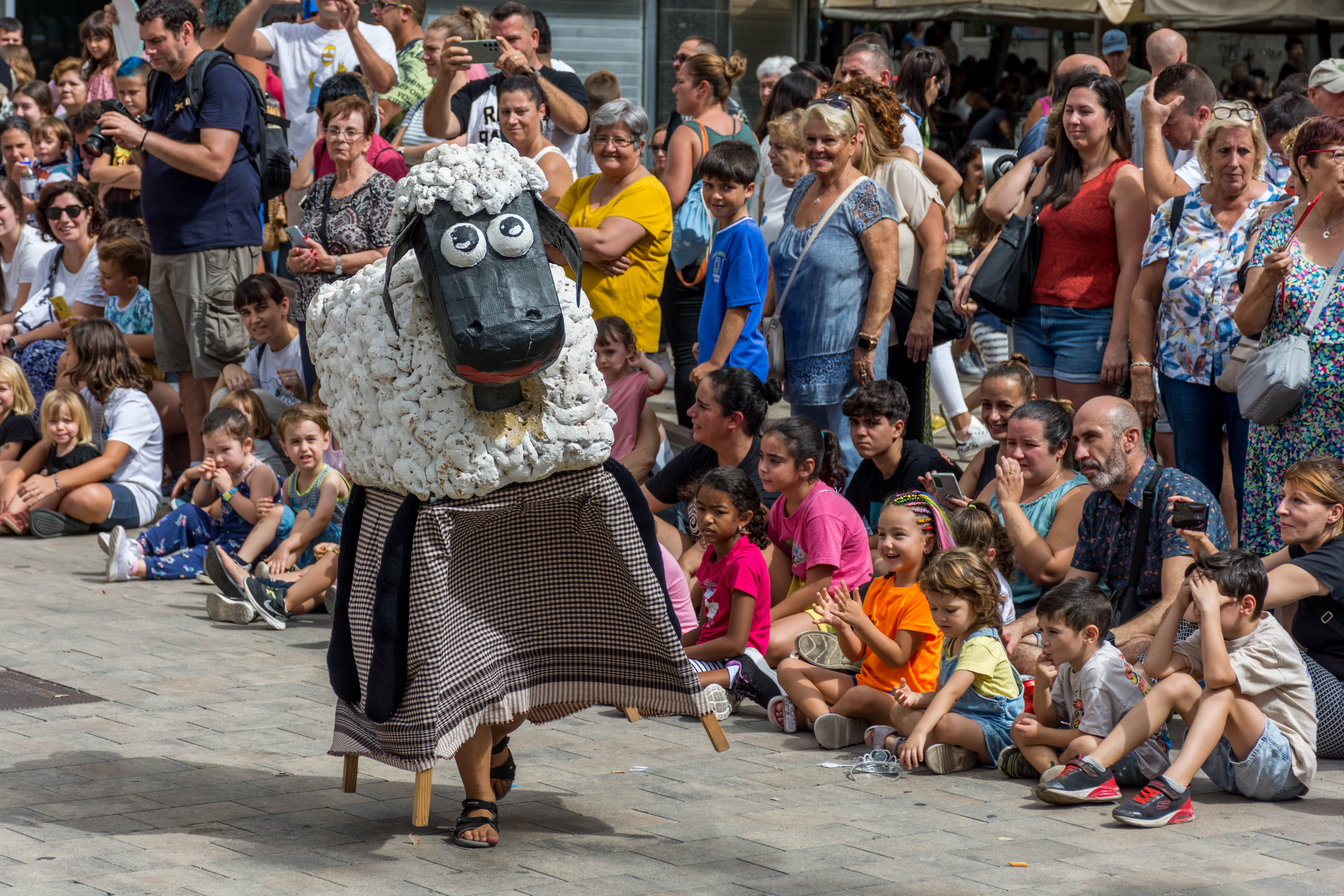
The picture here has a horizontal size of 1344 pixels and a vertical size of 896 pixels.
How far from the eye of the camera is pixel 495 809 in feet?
15.4

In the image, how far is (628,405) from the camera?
830 cm

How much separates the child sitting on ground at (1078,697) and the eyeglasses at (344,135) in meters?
4.78


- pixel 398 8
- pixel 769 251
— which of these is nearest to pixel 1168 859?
pixel 769 251

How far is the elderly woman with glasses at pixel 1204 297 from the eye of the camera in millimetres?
6676

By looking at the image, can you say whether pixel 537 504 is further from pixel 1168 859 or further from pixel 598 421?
pixel 1168 859

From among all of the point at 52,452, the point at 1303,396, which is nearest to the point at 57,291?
the point at 52,452

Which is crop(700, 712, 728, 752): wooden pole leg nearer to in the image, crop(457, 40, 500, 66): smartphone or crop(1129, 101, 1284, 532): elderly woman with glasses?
crop(1129, 101, 1284, 532): elderly woman with glasses

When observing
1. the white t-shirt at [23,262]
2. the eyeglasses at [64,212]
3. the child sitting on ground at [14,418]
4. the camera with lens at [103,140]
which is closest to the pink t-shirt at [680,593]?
the child sitting on ground at [14,418]

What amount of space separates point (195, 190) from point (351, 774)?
5196mm

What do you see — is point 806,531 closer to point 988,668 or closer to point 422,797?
point 988,668

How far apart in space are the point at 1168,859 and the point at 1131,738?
566 millimetres

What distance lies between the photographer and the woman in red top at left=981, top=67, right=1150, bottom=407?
281 inches

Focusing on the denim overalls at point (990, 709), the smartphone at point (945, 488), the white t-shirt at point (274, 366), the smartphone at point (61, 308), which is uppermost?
the smartphone at point (61, 308)

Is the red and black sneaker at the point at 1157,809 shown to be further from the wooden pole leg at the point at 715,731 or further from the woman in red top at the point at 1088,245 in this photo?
the woman in red top at the point at 1088,245
